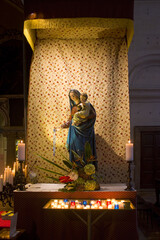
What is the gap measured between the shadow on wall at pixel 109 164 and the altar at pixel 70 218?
3.46ft

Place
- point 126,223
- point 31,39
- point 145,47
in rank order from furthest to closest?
1. point 145,47
2. point 31,39
3. point 126,223

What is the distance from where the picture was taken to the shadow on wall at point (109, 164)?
5234mm

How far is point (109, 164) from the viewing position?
5.29m

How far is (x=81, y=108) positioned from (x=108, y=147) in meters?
1.05

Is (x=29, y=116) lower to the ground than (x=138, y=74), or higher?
lower

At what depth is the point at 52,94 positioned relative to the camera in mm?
5441

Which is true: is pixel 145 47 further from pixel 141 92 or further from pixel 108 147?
pixel 108 147

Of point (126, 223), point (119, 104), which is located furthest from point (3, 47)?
point (126, 223)

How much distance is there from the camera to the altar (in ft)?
12.3

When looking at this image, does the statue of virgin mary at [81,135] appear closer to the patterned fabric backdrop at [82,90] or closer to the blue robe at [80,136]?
the blue robe at [80,136]

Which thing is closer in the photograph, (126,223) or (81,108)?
(126,223)

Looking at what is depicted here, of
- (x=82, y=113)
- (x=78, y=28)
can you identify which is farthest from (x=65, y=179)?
(x=78, y=28)

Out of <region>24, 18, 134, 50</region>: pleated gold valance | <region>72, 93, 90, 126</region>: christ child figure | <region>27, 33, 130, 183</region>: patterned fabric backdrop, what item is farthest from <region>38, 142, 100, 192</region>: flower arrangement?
<region>24, 18, 134, 50</region>: pleated gold valance

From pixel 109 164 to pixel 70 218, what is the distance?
1634 mm
